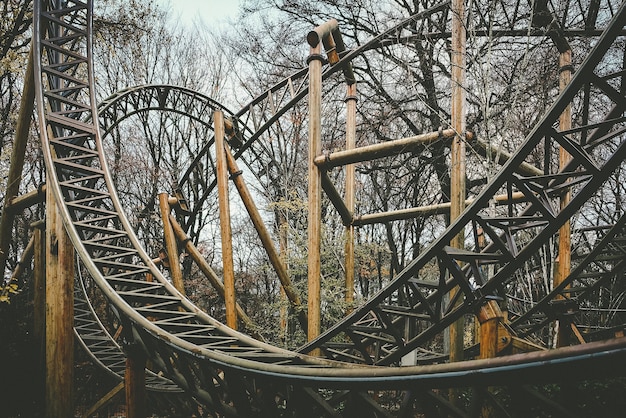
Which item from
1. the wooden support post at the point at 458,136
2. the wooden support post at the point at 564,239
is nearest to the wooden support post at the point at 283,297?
the wooden support post at the point at 458,136

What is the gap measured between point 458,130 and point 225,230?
3655 mm

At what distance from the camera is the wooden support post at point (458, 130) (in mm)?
5652

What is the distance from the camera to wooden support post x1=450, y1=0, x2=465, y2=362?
18.5ft

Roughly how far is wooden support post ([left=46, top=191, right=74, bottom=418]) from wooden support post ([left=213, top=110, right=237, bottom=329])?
2083mm

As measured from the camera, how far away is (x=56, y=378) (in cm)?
516

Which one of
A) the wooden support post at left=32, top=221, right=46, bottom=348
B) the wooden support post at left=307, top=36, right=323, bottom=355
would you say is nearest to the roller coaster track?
the wooden support post at left=307, top=36, right=323, bottom=355

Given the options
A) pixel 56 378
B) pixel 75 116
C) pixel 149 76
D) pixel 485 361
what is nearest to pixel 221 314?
pixel 149 76

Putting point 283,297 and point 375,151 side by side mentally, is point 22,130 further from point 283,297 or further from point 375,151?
point 283,297

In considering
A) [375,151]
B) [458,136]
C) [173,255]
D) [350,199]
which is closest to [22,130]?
[173,255]

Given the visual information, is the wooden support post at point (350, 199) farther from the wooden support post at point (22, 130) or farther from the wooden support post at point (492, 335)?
the wooden support post at point (22, 130)

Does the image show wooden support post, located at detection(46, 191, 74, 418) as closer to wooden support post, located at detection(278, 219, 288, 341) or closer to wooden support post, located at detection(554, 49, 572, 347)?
wooden support post, located at detection(278, 219, 288, 341)

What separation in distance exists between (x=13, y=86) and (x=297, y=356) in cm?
1293

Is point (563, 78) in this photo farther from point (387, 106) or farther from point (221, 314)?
point (221, 314)

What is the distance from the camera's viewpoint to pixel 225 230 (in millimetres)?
6977
